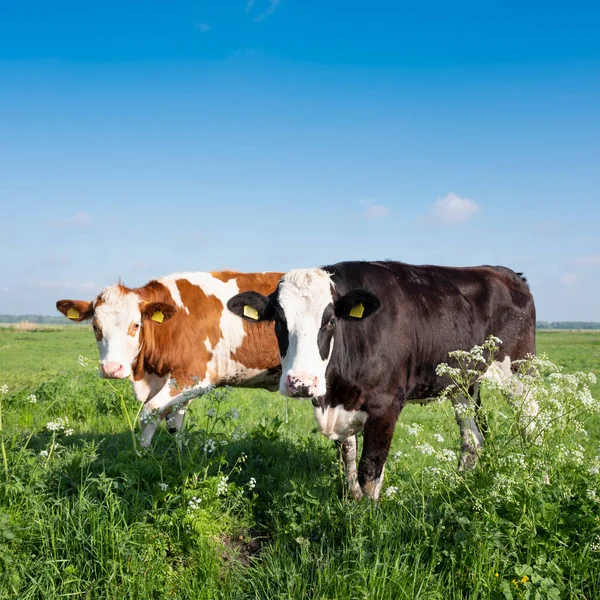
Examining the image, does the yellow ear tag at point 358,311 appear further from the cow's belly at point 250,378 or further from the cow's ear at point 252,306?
the cow's belly at point 250,378

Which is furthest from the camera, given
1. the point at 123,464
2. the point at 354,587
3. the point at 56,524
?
the point at 123,464

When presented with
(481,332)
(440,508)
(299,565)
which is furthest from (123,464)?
(481,332)

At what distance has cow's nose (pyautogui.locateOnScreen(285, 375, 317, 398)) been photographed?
4.68m

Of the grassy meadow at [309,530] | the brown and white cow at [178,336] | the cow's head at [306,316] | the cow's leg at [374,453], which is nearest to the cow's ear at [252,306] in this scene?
the cow's head at [306,316]

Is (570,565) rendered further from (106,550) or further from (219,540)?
(106,550)

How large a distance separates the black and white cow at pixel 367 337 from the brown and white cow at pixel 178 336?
203 centimetres

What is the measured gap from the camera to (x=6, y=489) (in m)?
4.88

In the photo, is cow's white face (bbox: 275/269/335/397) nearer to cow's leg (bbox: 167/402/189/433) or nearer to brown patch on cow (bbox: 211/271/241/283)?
cow's leg (bbox: 167/402/189/433)

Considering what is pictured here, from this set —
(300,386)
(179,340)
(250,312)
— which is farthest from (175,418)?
(300,386)

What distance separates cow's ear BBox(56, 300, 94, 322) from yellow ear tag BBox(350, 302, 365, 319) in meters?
4.24

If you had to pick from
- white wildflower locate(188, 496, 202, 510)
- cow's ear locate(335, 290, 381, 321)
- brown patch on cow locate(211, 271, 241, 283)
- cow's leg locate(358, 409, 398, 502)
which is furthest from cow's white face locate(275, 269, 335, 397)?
brown patch on cow locate(211, 271, 241, 283)

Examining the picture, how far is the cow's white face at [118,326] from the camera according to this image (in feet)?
24.1

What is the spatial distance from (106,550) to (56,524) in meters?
0.59

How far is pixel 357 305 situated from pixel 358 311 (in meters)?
0.09
